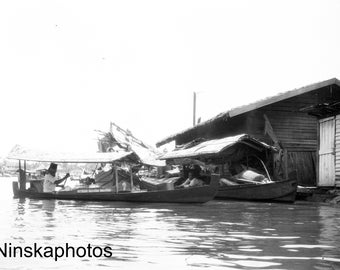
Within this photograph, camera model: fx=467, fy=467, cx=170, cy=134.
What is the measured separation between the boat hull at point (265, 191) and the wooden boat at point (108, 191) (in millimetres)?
2126

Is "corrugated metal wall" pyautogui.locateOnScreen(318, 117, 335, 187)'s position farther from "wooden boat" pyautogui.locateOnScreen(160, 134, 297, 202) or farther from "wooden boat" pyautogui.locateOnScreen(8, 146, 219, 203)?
"wooden boat" pyautogui.locateOnScreen(8, 146, 219, 203)

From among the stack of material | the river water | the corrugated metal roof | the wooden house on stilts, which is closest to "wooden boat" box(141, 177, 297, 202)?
the stack of material

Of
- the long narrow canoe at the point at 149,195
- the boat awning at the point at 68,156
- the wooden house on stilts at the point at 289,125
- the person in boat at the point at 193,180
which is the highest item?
the wooden house on stilts at the point at 289,125

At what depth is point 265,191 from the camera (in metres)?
16.4

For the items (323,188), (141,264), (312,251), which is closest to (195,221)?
(312,251)

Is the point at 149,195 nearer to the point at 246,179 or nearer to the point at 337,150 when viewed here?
the point at 246,179

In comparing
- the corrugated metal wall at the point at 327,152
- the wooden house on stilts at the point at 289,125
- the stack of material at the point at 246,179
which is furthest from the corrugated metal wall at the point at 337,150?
the stack of material at the point at 246,179

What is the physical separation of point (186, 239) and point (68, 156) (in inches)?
461

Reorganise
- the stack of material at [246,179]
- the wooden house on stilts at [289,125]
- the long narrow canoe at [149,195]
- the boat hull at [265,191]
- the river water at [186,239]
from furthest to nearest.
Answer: the wooden house on stilts at [289,125]
the stack of material at [246,179]
the boat hull at [265,191]
the long narrow canoe at [149,195]
the river water at [186,239]

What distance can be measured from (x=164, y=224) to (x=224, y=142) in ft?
28.7

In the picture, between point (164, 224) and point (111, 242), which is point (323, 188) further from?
point (111, 242)

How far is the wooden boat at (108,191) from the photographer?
50.1 ft

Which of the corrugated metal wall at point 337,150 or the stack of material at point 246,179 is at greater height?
the corrugated metal wall at point 337,150

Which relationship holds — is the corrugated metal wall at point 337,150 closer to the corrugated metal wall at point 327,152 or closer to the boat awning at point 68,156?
the corrugated metal wall at point 327,152
